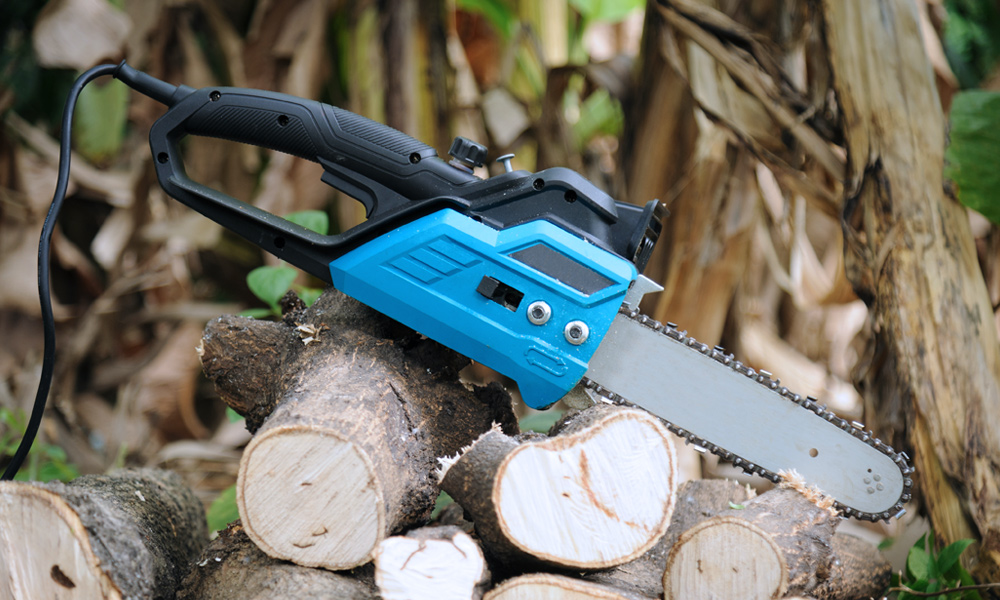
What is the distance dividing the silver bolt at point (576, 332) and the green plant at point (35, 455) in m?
1.49

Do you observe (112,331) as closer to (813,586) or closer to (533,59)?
(533,59)

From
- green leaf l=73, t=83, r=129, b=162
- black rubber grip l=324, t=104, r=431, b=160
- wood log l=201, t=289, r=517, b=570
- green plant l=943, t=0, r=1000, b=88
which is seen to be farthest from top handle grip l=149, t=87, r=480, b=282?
green plant l=943, t=0, r=1000, b=88

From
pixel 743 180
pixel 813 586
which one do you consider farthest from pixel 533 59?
pixel 813 586

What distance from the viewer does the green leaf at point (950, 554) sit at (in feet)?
3.95

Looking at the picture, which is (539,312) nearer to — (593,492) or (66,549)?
(593,492)

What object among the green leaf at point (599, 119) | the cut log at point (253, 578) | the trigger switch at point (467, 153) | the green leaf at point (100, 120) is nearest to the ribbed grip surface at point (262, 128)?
the trigger switch at point (467, 153)

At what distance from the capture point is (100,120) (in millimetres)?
2480

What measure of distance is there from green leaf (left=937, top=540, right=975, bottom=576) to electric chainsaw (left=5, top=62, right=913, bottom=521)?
0.77ft

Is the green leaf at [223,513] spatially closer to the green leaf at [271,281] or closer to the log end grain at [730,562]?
the green leaf at [271,281]

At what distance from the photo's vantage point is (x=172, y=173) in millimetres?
1185

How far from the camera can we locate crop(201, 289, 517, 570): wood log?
0.86m

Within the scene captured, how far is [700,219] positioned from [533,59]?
58.4 inches

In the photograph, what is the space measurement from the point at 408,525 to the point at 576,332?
0.39 meters

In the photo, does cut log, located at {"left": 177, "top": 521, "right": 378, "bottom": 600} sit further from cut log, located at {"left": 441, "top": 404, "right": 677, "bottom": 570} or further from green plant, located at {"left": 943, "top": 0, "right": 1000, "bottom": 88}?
green plant, located at {"left": 943, "top": 0, "right": 1000, "bottom": 88}
